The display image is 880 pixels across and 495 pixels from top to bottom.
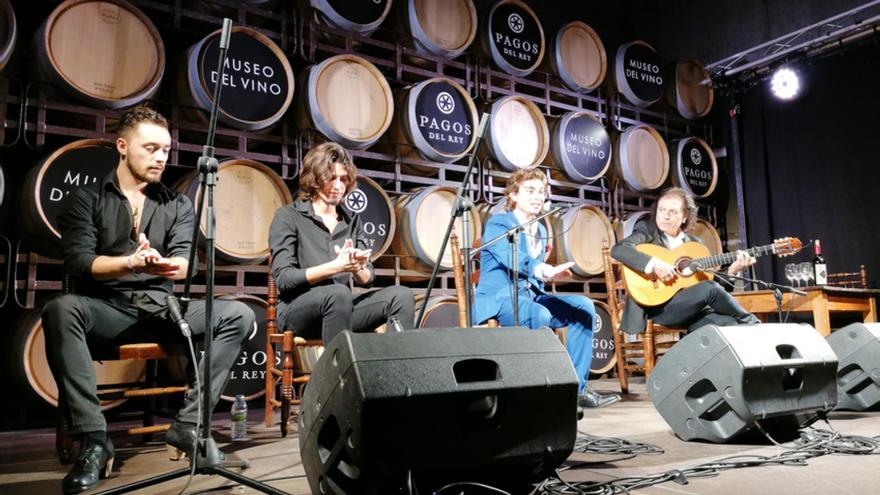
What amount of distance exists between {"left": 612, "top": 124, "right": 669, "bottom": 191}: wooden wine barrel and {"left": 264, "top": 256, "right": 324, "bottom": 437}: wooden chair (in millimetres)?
3761

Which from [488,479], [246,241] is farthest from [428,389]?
[246,241]

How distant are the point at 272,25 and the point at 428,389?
407 cm

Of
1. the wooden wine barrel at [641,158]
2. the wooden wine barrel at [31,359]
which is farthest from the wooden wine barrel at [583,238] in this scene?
the wooden wine barrel at [31,359]

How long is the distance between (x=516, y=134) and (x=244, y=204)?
97.8 inches

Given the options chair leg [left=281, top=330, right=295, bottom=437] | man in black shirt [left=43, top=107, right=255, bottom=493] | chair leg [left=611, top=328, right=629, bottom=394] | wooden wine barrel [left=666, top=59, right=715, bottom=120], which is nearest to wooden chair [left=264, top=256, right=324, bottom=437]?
chair leg [left=281, top=330, right=295, bottom=437]

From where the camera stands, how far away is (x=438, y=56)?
536 cm

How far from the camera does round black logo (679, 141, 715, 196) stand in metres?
6.87

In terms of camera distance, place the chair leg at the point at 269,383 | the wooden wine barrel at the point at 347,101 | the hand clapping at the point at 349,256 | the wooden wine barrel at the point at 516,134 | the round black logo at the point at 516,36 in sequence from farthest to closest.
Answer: the round black logo at the point at 516,36 → the wooden wine barrel at the point at 516,134 → the wooden wine barrel at the point at 347,101 → the chair leg at the point at 269,383 → the hand clapping at the point at 349,256

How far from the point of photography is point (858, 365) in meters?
3.40

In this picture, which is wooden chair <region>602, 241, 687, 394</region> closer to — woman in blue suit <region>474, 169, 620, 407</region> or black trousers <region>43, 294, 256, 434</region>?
woman in blue suit <region>474, 169, 620, 407</region>

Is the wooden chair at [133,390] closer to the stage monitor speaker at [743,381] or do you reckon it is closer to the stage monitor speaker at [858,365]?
the stage monitor speaker at [743,381]

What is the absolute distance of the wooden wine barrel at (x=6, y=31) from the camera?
3.34 metres

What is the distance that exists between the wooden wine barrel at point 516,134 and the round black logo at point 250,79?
6.00ft

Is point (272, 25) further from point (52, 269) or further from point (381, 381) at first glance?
point (381, 381)
